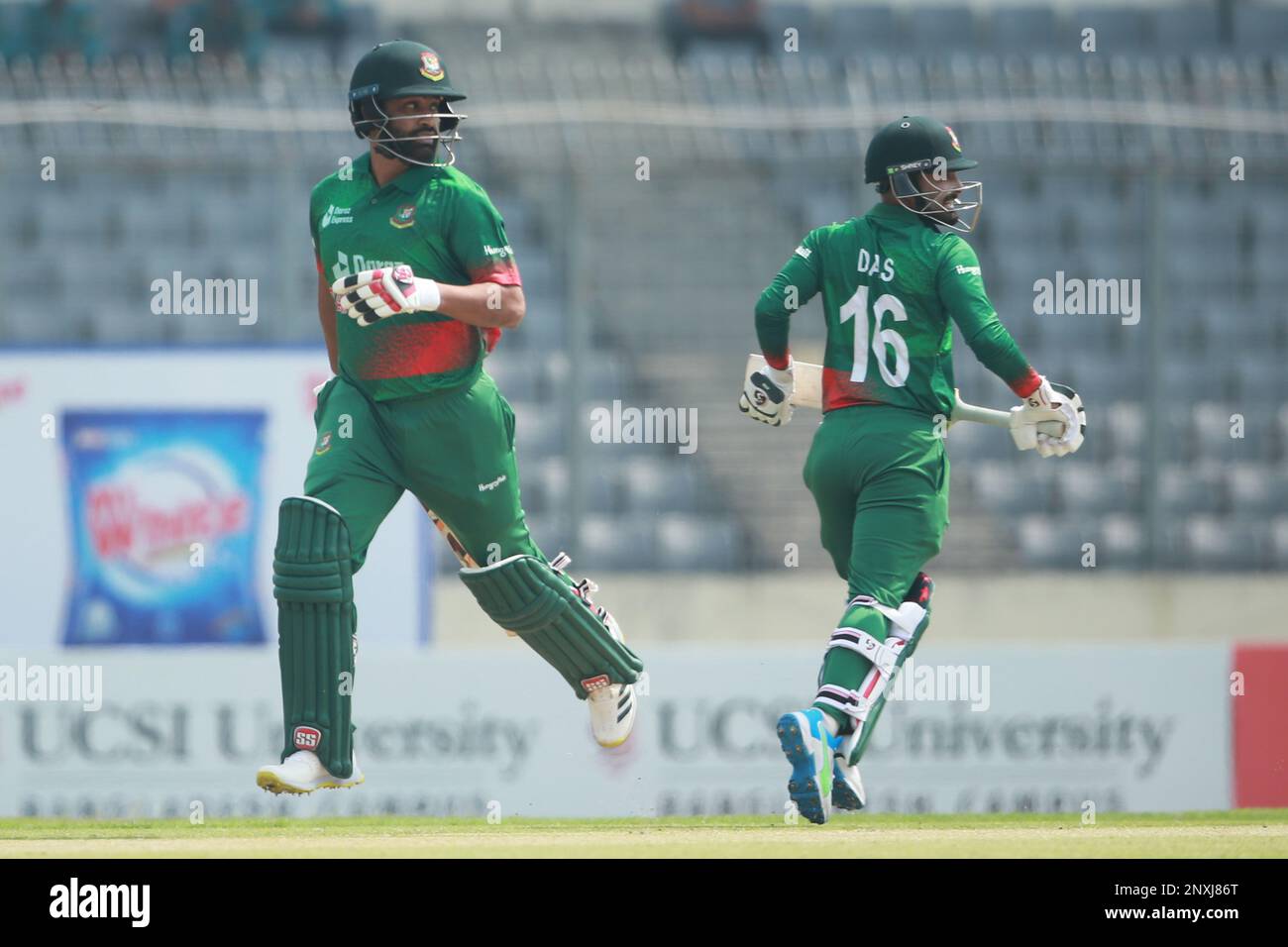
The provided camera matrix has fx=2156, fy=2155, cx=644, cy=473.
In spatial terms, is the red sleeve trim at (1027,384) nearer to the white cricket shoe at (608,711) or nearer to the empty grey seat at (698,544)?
the white cricket shoe at (608,711)

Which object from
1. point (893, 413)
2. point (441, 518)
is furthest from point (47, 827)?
point (893, 413)

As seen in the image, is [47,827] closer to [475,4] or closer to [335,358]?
[335,358]

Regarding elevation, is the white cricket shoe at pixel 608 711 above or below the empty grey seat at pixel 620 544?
below

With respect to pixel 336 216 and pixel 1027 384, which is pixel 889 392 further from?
pixel 336 216

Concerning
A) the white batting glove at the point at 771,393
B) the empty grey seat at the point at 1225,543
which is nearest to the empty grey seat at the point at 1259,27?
the empty grey seat at the point at 1225,543

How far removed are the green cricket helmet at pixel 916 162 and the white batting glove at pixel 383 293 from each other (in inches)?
60.7

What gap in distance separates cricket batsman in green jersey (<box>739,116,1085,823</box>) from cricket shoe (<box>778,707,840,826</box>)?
13 centimetres

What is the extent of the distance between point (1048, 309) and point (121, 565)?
233 inches

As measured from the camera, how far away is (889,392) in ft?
21.9

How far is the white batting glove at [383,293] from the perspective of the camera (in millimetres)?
5965

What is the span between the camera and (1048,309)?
13539 mm

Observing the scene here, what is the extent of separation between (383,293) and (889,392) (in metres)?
1.65

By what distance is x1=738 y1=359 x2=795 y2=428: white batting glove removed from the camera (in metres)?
7.02

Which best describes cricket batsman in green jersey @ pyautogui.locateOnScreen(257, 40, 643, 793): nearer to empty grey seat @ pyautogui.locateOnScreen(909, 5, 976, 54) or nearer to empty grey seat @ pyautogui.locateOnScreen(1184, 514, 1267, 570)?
empty grey seat @ pyautogui.locateOnScreen(1184, 514, 1267, 570)
